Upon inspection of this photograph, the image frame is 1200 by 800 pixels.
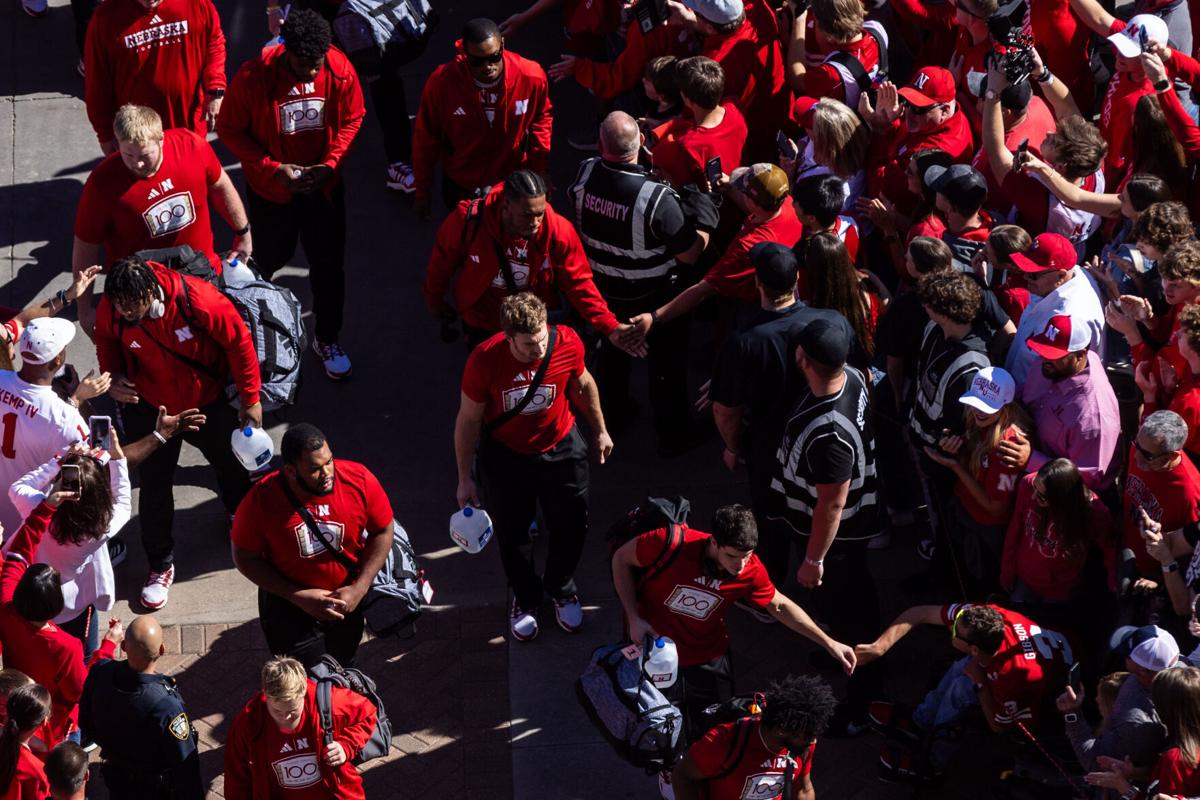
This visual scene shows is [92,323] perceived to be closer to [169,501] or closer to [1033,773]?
[169,501]

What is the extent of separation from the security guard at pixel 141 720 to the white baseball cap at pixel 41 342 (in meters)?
1.49

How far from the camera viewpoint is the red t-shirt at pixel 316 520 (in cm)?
668

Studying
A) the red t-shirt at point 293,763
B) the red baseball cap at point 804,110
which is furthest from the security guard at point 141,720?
the red baseball cap at point 804,110

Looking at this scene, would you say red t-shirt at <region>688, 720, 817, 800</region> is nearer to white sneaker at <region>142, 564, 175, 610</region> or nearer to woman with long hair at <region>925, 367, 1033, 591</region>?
woman with long hair at <region>925, 367, 1033, 591</region>

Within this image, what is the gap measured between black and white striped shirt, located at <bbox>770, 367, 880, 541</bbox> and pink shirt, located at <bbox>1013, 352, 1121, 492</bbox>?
0.71m

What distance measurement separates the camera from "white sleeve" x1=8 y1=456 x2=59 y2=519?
6910mm

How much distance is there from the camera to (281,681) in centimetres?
592

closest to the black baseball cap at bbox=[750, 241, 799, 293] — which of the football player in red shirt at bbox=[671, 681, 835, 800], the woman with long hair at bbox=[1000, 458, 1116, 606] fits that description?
the woman with long hair at bbox=[1000, 458, 1116, 606]

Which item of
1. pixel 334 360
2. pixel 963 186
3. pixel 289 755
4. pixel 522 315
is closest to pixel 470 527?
pixel 522 315

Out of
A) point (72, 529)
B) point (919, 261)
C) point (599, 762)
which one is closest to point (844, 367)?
point (919, 261)

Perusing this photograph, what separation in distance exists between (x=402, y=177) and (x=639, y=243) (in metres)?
2.64

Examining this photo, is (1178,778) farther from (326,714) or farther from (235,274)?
(235,274)

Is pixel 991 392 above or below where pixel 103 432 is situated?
above

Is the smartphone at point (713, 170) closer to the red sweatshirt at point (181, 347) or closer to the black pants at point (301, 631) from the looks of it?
the red sweatshirt at point (181, 347)
